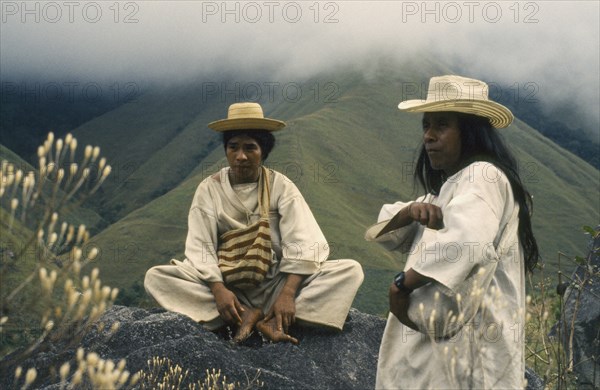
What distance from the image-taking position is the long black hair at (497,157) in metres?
3.70

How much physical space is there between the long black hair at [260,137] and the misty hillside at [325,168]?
147 feet

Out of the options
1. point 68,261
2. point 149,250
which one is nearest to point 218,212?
point 68,261

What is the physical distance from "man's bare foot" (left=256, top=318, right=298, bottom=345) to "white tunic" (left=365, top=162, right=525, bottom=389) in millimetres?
3165

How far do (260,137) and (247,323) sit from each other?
1.72 meters

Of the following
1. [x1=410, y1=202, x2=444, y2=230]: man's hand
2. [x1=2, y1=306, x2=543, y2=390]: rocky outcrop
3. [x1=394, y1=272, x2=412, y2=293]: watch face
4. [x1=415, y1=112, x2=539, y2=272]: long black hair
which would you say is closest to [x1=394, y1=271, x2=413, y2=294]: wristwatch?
[x1=394, y1=272, x2=412, y2=293]: watch face

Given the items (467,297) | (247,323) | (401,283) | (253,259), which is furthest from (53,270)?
(253,259)

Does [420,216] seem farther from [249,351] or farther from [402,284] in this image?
[249,351]

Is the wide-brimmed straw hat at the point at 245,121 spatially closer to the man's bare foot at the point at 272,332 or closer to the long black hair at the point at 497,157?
the man's bare foot at the point at 272,332

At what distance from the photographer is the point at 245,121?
7.50m

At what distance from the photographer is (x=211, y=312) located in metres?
7.30

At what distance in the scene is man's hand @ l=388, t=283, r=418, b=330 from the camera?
3574 mm

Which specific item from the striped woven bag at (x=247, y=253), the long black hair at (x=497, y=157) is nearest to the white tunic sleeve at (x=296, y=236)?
the striped woven bag at (x=247, y=253)

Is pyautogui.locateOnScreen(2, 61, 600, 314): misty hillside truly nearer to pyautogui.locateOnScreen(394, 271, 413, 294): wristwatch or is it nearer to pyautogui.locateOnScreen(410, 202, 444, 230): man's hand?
pyautogui.locateOnScreen(410, 202, 444, 230): man's hand

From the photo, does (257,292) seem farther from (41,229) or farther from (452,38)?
(452,38)
